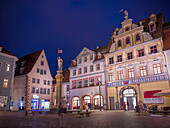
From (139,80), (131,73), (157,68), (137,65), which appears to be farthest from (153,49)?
(139,80)

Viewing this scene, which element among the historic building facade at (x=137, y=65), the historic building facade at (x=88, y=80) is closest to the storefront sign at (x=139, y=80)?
the historic building facade at (x=137, y=65)

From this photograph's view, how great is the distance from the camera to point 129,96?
2866 centimetres

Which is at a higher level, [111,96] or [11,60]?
[11,60]

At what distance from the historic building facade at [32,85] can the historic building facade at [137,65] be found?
18.3 meters

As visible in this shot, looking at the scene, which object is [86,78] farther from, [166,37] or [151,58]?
[166,37]

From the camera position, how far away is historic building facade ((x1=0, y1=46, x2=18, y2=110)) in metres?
30.5

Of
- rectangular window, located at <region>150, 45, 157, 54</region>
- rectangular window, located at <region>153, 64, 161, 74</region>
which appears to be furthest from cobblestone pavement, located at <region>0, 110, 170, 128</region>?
rectangular window, located at <region>150, 45, 157, 54</region>

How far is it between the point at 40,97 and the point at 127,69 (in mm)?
23440

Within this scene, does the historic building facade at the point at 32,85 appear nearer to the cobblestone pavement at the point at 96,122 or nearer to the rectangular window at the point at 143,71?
the cobblestone pavement at the point at 96,122

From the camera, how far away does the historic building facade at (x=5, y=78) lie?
100ft

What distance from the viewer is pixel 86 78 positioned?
37.2 m

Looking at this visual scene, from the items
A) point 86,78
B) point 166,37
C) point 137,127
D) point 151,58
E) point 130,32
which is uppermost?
point 130,32

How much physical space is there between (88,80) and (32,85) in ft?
45.8

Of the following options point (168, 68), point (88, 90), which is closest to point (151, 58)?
point (168, 68)
